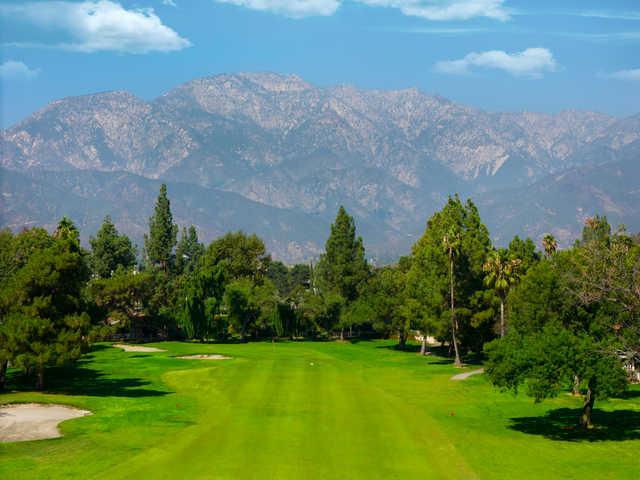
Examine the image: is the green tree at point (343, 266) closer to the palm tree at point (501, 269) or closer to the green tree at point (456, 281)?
the green tree at point (456, 281)

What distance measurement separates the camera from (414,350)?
123062 mm

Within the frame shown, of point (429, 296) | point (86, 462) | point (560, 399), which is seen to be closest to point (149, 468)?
point (86, 462)

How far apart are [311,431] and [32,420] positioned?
18.2 m

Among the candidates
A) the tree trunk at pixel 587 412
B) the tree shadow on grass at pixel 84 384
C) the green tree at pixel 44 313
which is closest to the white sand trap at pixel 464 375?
the tree trunk at pixel 587 412

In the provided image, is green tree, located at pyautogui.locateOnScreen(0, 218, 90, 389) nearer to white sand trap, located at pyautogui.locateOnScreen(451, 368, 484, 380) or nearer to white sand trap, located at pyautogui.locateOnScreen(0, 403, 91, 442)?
white sand trap, located at pyautogui.locateOnScreen(0, 403, 91, 442)

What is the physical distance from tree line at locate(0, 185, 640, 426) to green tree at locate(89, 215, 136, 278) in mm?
242

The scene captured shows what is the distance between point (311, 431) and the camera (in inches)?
1812

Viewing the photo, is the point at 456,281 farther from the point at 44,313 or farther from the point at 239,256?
the point at 239,256

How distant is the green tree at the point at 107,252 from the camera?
150 metres

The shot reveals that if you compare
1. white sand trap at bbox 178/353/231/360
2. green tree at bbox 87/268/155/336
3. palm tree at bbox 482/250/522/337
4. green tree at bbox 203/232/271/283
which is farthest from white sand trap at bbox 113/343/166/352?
palm tree at bbox 482/250/522/337

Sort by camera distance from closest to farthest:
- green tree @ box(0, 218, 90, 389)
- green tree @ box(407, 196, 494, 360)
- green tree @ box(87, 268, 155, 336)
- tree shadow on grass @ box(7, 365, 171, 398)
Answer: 1. green tree @ box(0, 218, 90, 389)
2. tree shadow on grass @ box(7, 365, 171, 398)
3. green tree @ box(407, 196, 494, 360)
4. green tree @ box(87, 268, 155, 336)

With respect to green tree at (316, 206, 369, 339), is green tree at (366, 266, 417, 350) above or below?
below

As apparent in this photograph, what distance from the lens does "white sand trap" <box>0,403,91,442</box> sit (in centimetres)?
4419

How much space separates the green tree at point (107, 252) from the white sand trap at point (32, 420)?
97927 millimetres
